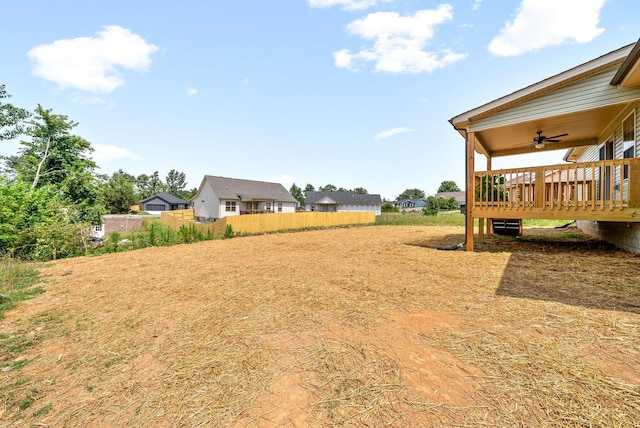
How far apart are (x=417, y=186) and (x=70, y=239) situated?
104 metres

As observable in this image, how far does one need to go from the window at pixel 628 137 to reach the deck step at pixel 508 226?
3.64 meters

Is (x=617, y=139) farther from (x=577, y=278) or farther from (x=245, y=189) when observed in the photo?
(x=245, y=189)

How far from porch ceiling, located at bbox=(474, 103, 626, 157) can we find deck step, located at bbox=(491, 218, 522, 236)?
2.79m

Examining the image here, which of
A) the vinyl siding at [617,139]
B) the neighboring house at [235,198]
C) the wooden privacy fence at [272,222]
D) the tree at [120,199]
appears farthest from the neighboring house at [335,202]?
the vinyl siding at [617,139]

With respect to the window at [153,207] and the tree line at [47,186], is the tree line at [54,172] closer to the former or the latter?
the tree line at [47,186]

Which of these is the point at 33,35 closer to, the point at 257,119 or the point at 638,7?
the point at 257,119

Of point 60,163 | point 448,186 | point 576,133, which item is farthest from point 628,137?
point 448,186

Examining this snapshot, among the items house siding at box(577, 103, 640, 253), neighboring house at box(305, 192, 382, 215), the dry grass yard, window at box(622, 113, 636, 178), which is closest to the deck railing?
window at box(622, 113, 636, 178)

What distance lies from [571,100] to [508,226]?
5.61 m

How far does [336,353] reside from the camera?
2221mm

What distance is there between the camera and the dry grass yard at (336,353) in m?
1.57

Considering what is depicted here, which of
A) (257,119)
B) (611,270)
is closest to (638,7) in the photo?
(611,270)

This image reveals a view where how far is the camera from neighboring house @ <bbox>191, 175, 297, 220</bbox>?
27031 mm

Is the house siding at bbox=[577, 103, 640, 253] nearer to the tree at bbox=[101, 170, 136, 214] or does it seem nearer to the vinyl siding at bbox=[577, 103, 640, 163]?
the vinyl siding at bbox=[577, 103, 640, 163]
